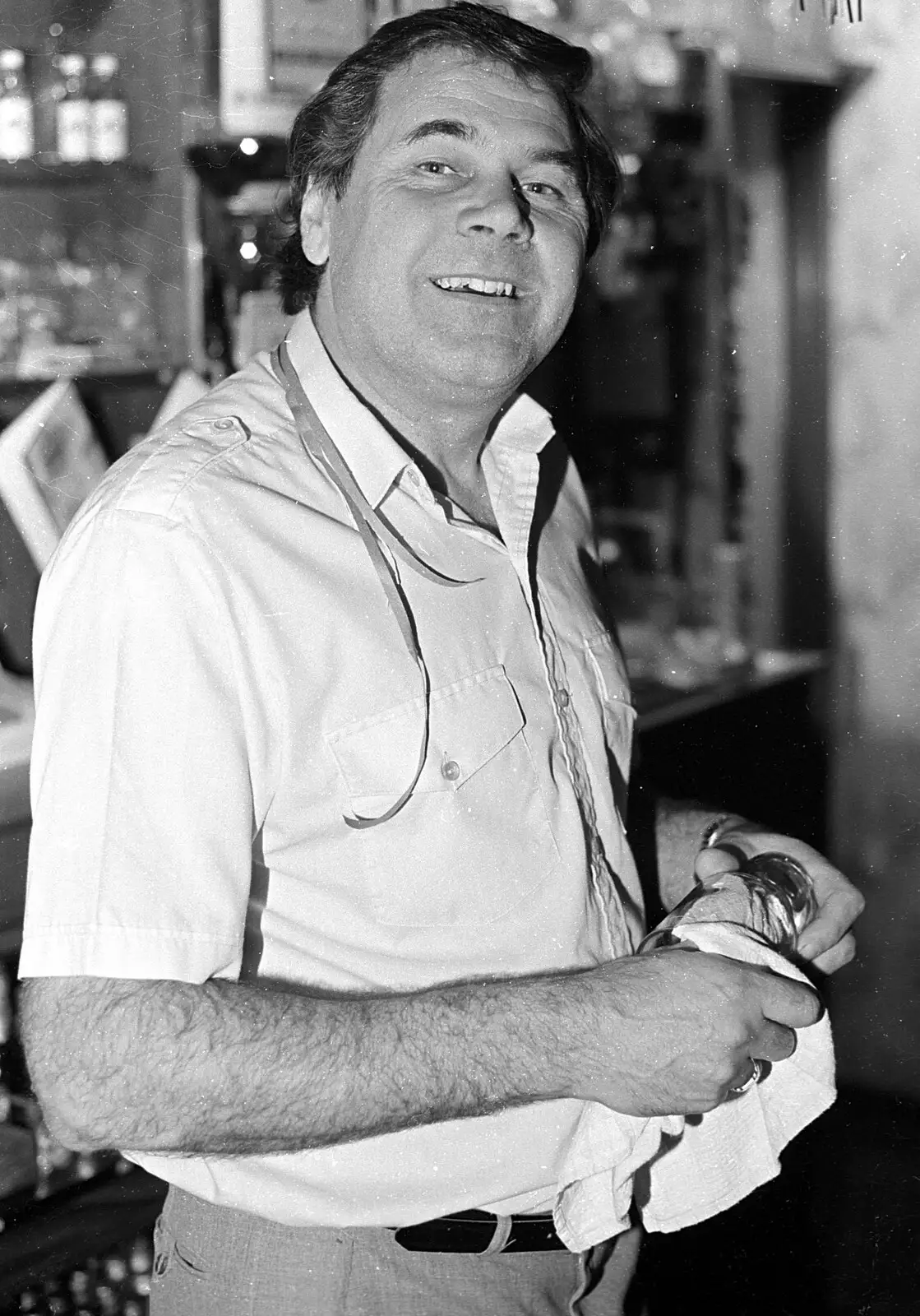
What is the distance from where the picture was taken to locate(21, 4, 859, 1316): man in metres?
0.90

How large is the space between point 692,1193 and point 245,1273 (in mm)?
400

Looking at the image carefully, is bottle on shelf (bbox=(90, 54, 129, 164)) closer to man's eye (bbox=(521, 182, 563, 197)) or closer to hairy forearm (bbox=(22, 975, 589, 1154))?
man's eye (bbox=(521, 182, 563, 197))

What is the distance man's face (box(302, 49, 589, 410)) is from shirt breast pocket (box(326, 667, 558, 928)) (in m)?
0.28

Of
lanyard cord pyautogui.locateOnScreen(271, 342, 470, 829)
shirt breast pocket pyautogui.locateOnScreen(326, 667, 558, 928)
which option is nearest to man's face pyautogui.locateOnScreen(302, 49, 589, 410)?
lanyard cord pyautogui.locateOnScreen(271, 342, 470, 829)

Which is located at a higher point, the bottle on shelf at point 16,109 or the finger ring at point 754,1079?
the bottle on shelf at point 16,109

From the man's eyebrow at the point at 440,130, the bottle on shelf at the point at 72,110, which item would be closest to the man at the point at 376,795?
the man's eyebrow at the point at 440,130

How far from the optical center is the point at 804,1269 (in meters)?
1.92

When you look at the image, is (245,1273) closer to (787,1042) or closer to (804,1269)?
(787,1042)

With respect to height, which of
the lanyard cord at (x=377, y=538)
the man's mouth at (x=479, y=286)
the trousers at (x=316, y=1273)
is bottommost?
the trousers at (x=316, y=1273)

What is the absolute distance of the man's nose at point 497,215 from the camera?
46.7 inches

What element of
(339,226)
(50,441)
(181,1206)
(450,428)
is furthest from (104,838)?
(50,441)

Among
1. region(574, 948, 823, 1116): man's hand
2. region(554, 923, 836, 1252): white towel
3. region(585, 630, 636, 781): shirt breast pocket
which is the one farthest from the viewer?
region(585, 630, 636, 781): shirt breast pocket

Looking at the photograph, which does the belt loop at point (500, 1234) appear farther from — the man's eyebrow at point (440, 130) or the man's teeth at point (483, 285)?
the man's eyebrow at point (440, 130)

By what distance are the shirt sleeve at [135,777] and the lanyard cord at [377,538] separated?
17cm
